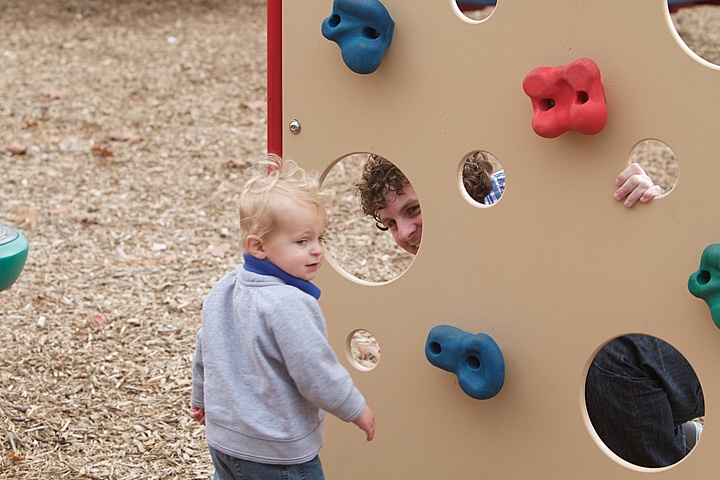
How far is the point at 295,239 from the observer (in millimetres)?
1904

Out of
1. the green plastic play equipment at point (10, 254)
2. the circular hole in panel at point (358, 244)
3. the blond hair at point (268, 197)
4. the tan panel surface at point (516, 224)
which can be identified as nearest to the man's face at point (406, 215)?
the tan panel surface at point (516, 224)

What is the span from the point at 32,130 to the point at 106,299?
2.11 meters

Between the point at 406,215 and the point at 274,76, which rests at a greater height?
the point at 274,76

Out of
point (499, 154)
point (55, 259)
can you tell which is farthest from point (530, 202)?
point (55, 259)

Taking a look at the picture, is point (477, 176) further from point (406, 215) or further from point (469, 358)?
point (469, 358)

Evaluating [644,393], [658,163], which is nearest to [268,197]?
[644,393]

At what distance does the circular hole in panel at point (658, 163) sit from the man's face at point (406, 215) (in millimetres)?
3164

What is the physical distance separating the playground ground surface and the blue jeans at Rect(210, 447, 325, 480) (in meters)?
1.00

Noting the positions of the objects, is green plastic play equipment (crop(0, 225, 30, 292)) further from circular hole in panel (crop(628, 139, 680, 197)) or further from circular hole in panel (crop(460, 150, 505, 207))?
circular hole in panel (crop(628, 139, 680, 197))

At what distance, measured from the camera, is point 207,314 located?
1.99 m

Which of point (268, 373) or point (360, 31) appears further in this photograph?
point (360, 31)

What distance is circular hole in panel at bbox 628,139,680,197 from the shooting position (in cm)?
542

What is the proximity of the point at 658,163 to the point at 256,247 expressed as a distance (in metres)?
4.22

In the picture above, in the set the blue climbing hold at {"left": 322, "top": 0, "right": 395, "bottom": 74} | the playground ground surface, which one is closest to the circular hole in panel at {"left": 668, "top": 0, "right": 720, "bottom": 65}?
the playground ground surface
